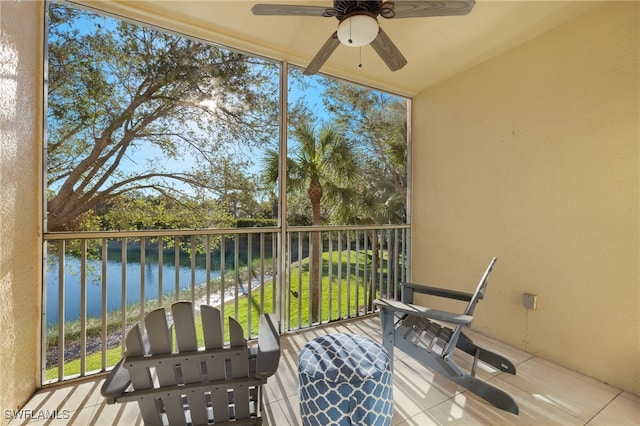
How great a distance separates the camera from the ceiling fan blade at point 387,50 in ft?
5.84

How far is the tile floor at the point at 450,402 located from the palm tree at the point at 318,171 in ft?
3.86

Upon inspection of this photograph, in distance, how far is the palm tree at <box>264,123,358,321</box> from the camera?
2898 millimetres

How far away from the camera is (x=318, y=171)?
303 centimetres

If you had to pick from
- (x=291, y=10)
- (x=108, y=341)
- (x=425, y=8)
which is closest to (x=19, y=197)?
(x=108, y=341)

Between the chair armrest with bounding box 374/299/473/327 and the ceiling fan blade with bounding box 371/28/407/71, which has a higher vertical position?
the ceiling fan blade with bounding box 371/28/407/71

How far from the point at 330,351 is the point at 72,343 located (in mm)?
2048

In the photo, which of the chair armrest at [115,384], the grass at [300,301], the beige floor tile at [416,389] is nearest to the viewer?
the chair armrest at [115,384]

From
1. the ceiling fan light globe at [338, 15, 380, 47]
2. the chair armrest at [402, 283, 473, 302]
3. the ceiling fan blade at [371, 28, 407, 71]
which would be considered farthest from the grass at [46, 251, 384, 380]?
the ceiling fan light globe at [338, 15, 380, 47]

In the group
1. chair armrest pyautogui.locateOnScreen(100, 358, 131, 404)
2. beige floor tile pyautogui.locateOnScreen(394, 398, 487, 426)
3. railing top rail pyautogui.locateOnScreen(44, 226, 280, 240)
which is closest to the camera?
chair armrest pyautogui.locateOnScreen(100, 358, 131, 404)

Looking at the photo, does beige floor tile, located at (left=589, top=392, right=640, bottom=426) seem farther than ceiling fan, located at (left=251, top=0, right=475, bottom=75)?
Yes

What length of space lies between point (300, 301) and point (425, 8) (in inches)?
104

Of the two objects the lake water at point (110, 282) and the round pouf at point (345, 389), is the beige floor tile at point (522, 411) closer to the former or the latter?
the round pouf at point (345, 389)

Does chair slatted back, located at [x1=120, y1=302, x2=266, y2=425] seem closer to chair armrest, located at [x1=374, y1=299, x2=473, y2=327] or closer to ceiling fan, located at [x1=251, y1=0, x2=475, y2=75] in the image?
chair armrest, located at [x1=374, y1=299, x2=473, y2=327]

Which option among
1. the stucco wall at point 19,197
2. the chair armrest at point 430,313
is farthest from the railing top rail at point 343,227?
the stucco wall at point 19,197
